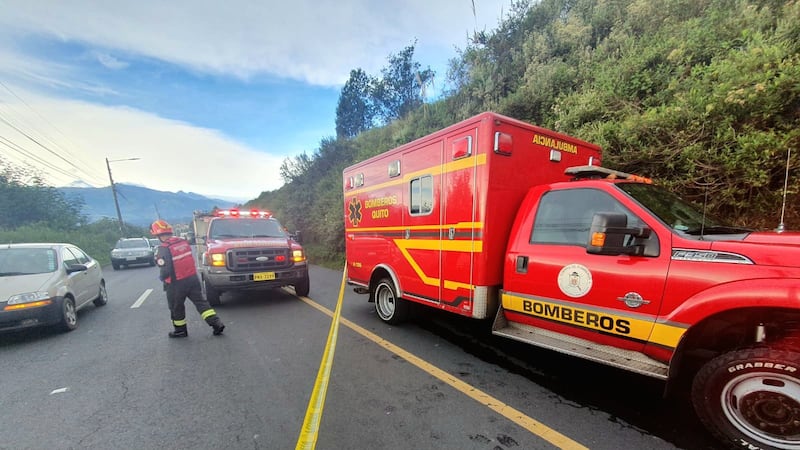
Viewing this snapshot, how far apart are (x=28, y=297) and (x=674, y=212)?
27.5ft

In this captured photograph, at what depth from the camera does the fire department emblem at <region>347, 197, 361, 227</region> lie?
5.84 meters

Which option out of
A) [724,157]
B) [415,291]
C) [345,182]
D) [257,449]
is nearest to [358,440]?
[257,449]

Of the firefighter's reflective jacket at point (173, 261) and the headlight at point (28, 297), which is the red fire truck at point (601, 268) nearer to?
the firefighter's reflective jacket at point (173, 261)

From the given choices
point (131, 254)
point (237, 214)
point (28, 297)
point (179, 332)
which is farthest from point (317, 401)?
point (131, 254)

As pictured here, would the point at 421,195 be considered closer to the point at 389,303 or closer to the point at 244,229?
the point at 389,303

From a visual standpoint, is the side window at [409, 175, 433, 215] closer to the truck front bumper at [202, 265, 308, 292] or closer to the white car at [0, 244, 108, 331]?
the truck front bumper at [202, 265, 308, 292]

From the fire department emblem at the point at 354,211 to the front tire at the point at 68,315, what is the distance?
485 centimetres

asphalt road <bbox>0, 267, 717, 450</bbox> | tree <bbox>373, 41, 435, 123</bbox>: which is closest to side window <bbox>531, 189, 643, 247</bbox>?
asphalt road <bbox>0, 267, 717, 450</bbox>

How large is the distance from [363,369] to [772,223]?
6.13 meters

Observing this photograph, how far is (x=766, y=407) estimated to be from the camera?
6.88 feet

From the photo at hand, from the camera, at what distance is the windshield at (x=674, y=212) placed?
2.62 meters

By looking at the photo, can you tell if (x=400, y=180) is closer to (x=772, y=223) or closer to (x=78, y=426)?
(x=78, y=426)

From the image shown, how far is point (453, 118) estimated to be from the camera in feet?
38.4

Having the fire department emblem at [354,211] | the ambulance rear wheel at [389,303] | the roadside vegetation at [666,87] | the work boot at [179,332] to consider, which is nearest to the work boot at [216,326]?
the work boot at [179,332]
